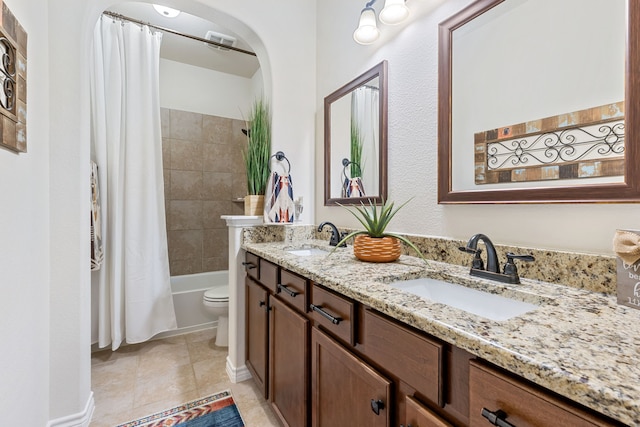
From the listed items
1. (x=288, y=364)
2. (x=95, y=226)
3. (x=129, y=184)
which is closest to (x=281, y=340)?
(x=288, y=364)

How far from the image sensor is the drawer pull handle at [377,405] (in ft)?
2.50

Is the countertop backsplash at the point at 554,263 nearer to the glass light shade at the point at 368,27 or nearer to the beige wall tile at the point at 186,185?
the glass light shade at the point at 368,27

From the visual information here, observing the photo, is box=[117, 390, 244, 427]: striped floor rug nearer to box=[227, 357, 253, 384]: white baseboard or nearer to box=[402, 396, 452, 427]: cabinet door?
box=[227, 357, 253, 384]: white baseboard

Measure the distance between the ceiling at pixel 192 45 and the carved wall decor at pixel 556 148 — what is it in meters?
1.90

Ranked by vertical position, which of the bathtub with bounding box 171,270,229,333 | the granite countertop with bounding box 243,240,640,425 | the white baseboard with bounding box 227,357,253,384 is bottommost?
the white baseboard with bounding box 227,357,253,384

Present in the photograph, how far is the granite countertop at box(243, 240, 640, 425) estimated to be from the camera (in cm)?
40

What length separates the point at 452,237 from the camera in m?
1.24

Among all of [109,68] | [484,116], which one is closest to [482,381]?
[484,116]

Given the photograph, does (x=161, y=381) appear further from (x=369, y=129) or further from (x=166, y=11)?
(x=166, y=11)

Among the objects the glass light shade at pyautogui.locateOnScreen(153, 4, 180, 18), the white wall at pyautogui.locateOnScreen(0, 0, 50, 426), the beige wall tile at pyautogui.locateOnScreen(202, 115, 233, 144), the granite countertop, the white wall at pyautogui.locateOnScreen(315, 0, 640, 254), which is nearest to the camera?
the granite countertop

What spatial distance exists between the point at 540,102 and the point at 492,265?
1.82ft

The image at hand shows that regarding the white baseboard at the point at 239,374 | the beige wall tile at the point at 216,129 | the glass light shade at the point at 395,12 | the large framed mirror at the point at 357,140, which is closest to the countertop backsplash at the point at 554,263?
the large framed mirror at the point at 357,140

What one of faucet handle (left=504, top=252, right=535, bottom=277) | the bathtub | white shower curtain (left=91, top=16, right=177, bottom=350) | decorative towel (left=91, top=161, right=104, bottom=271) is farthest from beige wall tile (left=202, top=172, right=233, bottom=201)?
faucet handle (left=504, top=252, right=535, bottom=277)

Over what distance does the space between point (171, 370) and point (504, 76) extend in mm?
2458
